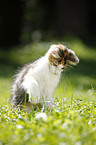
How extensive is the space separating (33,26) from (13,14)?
394 cm

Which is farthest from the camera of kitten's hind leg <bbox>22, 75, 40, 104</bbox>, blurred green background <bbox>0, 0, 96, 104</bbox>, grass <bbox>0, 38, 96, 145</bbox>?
blurred green background <bbox>0, 0, 96, 104</bbox>

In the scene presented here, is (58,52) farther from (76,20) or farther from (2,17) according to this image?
(2,17)

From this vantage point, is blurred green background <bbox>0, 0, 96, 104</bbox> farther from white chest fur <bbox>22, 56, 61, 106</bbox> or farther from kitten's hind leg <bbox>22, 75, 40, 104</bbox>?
kitten's hind leg <bbox>22, 75, 40, 104</bbox>

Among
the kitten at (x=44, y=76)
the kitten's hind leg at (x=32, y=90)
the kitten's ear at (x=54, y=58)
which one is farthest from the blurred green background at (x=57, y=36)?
the kitten's hind leg at (x=32, y=90)

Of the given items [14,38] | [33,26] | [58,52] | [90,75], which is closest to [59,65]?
[58,52]

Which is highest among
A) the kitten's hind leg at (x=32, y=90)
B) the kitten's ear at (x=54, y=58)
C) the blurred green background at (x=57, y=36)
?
the blurred green background at (x=57, y=36)

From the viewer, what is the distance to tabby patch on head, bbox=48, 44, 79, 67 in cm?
353

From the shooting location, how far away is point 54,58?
3.53 meters

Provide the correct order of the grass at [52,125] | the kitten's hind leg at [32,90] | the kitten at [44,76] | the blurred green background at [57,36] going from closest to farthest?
the grass at [52,125] → the kitten's hind leg at [32,90] → the kitten at [44,76] → the blurred green background at [57,36]

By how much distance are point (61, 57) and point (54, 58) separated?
10 cm

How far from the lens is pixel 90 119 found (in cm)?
311

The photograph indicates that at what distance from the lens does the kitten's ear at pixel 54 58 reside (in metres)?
3.51

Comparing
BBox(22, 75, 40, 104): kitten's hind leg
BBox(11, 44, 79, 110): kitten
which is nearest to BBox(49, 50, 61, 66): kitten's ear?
BBox(11, 44, 79, 110): kitten

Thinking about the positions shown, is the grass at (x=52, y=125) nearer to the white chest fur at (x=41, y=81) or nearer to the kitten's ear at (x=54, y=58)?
the white chest fur at (x=41, y=81)
